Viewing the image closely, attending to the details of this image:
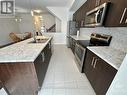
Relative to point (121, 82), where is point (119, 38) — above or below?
above

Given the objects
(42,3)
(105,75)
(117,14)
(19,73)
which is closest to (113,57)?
(105,75)

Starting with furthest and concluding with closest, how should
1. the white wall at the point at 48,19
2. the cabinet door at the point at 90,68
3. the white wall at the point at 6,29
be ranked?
the white wall at the point at 48,19 < the white wall at the point at 6,29 < the cabinet door at the point at 90,68

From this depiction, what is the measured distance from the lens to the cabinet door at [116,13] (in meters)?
1.47

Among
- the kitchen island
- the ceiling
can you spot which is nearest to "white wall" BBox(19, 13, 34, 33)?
the ceiling

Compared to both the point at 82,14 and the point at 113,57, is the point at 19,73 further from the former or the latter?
the point at 82,14

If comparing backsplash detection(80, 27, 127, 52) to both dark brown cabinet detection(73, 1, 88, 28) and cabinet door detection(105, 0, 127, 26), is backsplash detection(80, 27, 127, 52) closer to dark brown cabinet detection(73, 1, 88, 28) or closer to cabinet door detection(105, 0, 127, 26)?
cabinet door detection(105, 0, 127, 26)

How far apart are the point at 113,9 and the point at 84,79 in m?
1.69

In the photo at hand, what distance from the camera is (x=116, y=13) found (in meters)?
1.66

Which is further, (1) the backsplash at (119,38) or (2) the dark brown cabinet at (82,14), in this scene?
(2) the dark brown cabinet at (82,14)

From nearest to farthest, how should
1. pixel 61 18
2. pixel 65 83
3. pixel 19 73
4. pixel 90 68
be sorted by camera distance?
pixel 19 73 < pixel 90 68 < pixel 65 83 < pixel 61 18

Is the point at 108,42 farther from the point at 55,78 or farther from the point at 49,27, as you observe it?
the point at 49,27

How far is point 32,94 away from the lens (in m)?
1.97

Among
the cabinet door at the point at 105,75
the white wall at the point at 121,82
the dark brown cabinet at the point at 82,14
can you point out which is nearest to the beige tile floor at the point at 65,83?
the cabinet door at the point at 105,75

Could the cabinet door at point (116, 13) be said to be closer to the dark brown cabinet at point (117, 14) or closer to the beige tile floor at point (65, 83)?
the dark brown cabinet at point (117, 14)
